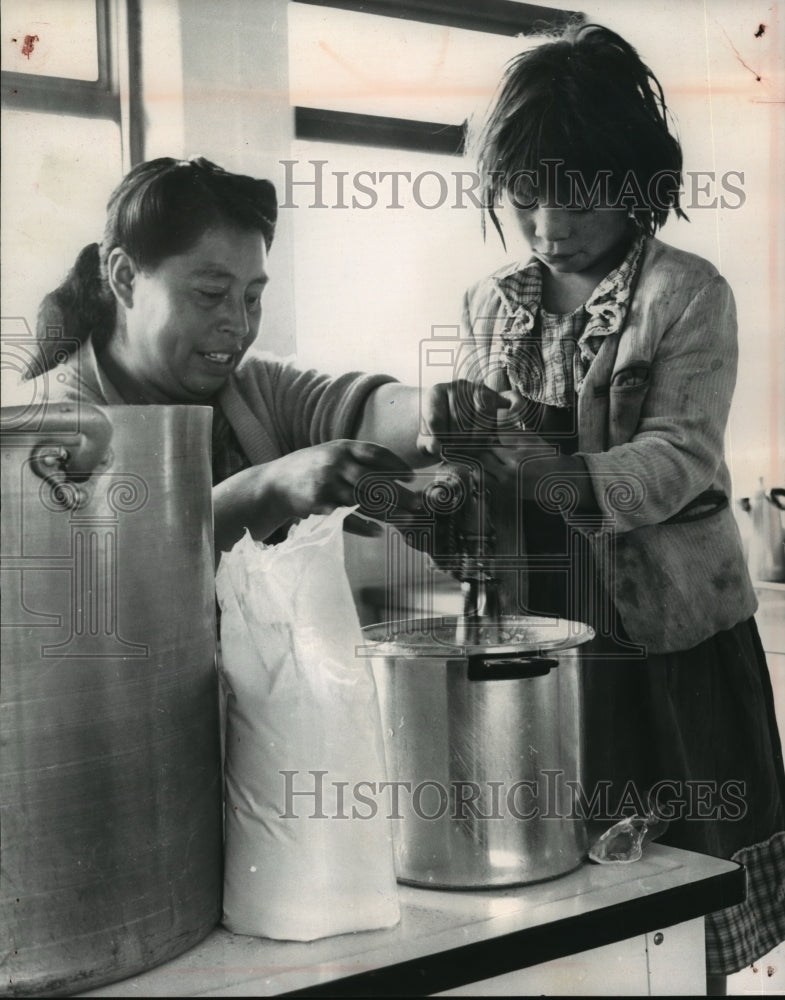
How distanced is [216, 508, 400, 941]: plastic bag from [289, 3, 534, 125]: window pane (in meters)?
0.61

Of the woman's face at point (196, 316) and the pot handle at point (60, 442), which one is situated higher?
the woman's face at point (196, 316)

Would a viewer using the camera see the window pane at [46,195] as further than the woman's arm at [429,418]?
No

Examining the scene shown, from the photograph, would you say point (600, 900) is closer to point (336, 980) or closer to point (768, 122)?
point (336, 980)

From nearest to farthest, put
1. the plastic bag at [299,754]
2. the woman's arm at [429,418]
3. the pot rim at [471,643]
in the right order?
1. the plastic bag at [299,754]
2. the pot rim at [471,643]
3. the woman's arm at [429,418]

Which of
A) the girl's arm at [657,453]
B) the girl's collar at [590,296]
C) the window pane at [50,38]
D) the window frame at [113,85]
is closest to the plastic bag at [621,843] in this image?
the girl's arm at [657,453]

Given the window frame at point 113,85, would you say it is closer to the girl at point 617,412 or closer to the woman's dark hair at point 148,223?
the woman's dark hair at point 148,223

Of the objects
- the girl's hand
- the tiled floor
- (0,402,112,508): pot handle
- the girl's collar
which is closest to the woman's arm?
the girl's hand

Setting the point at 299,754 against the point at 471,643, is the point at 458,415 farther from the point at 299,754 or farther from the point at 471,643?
the point at 299,754

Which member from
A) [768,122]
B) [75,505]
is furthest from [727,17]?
[75,505]

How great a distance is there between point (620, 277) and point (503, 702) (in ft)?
2.04

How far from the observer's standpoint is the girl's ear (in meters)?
1.23

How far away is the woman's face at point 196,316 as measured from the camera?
125 centimetres

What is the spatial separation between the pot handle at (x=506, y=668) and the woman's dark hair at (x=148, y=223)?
586mm

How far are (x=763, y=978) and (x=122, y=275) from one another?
4.25 feet
